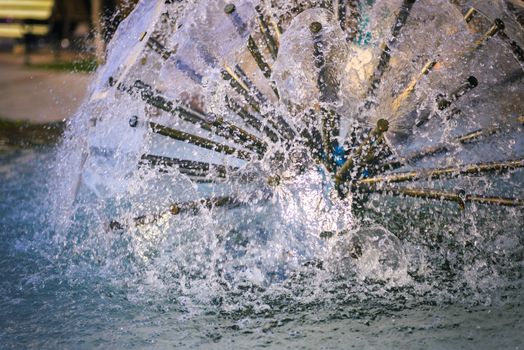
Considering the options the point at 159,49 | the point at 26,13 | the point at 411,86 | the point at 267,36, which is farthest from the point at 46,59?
the point at 411,86

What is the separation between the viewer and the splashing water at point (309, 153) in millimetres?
4094

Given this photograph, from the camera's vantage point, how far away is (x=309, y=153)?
430 cm

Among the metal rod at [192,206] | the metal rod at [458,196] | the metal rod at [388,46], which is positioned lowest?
the metal rod at [458,196]

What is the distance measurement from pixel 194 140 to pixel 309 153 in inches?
35.6

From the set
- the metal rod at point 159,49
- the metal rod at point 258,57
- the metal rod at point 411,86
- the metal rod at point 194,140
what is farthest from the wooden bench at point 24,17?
the metal rod at point 411,86

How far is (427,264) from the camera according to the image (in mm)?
4758

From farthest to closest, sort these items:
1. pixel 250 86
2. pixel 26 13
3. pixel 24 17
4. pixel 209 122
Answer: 1. pixel 26 13
2. pixel 24 17
3. pixel 250 86
4. pixel 209 122

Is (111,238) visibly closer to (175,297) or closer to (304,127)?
(175,297)

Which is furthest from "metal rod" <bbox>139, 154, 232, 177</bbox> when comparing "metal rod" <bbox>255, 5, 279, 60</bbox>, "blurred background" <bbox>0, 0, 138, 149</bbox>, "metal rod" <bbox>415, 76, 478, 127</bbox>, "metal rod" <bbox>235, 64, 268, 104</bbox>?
"blurred background" <bbox>0, 0, 138, 149</bbox>

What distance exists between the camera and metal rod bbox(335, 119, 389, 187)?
401cm

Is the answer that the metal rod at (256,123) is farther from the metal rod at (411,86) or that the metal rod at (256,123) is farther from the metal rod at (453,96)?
the metal rod at (453,96)

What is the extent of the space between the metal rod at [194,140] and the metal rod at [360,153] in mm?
745

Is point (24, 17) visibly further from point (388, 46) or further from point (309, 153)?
point (388, 46)

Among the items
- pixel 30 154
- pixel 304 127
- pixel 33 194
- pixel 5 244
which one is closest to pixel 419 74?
pixel 304 127
